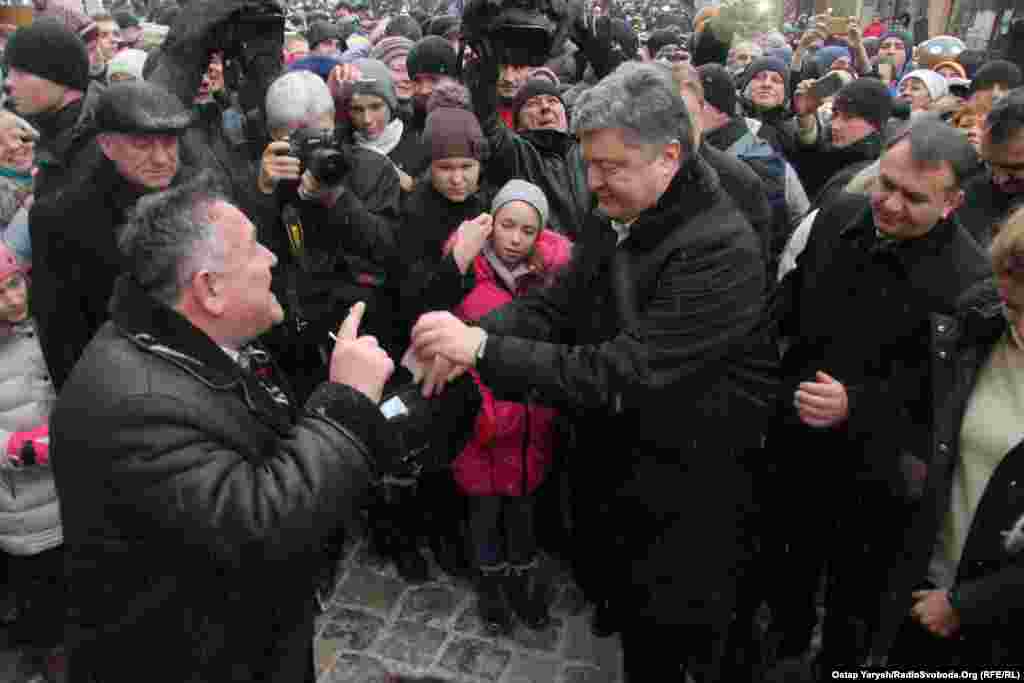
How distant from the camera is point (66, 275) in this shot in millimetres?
3320

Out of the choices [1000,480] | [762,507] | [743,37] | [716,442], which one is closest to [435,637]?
[762,507]

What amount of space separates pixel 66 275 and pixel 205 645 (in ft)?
7.08

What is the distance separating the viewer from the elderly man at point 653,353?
2291 mm

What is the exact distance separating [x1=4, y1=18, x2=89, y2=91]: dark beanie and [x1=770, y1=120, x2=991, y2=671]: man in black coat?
3606 millimetres

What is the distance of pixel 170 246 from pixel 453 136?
2142 millimetres

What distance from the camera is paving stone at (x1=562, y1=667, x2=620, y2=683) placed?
3494 millimetres

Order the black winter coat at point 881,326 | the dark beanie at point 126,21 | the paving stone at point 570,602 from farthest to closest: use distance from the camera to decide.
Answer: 1. the dark beanie at point 126,21
2. the paving stone at point 570,602
3. the black winter coat at point 881,326

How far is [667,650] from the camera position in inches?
109

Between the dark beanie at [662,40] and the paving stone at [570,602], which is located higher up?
the dark beanie at [662,40]

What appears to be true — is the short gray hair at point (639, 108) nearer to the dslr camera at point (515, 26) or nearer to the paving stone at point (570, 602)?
the dslr camera at point (515, 26)

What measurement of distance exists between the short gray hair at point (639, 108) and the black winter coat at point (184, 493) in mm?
1098

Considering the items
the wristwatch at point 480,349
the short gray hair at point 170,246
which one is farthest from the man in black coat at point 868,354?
the short gray hair at point 170,246

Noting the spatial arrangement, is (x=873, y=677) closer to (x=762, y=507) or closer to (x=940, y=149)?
(x=762, y=507)

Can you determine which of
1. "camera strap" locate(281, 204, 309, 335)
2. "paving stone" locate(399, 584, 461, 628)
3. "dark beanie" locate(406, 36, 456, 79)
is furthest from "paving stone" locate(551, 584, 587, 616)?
"dark beanie" locate(406, 36, 456, 79)
